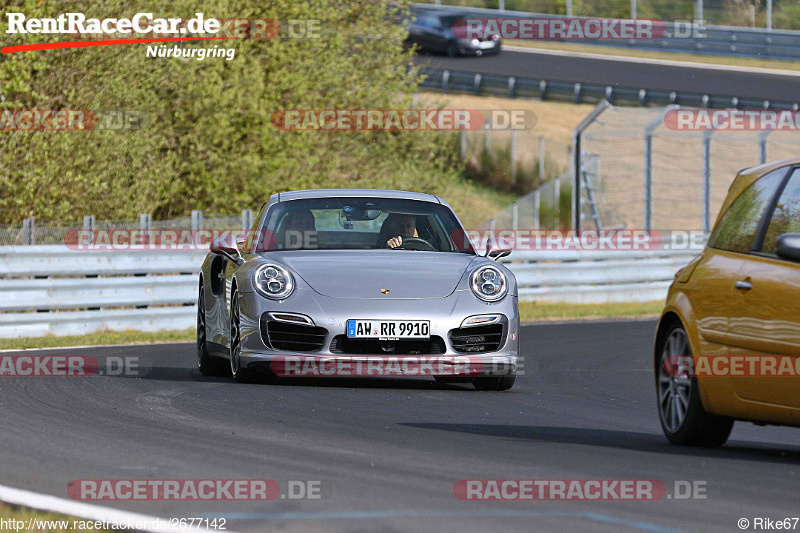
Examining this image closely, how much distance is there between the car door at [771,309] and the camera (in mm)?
6727

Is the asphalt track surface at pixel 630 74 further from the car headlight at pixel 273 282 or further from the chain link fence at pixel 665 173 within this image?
the car headlight at pixel 273 282

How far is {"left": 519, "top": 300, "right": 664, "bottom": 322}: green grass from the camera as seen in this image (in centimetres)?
2197

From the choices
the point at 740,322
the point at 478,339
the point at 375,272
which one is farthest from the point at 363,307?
the point at 740,322

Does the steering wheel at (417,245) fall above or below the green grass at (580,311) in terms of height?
above

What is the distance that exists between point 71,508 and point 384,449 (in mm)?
2089

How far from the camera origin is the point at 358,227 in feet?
37.2

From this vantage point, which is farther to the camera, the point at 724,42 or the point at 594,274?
the point at 724,42

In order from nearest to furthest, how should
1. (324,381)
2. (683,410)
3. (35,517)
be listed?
Answer: (35,517)
(683,410)
(324,381)

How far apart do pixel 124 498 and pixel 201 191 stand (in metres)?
22.6

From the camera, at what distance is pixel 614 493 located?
596 cm

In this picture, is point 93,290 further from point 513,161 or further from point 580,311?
point 513,161

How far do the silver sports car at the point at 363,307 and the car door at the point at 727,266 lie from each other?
273 centimetres

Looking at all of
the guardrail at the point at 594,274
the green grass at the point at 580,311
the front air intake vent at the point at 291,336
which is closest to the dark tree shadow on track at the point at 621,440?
the front air intake vent at the point at 291,336

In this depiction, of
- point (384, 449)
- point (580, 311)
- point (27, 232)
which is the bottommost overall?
point (580, 311)
